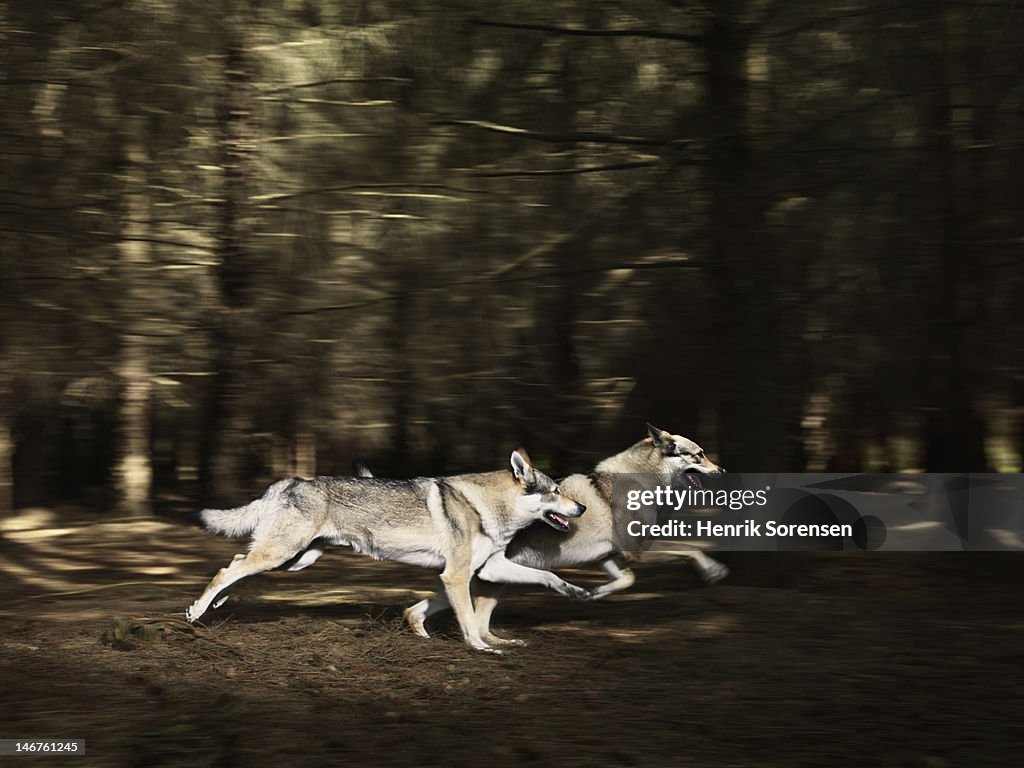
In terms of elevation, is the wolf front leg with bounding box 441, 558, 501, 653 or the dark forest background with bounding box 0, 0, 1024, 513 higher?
the dark forest background with bounding box 0, 0, 1024, 513

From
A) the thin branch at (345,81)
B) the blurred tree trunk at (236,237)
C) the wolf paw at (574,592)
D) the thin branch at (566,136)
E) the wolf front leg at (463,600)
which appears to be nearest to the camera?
the wolf front leg at (463,600)

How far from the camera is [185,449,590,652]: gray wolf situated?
8562mm

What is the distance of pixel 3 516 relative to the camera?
18453 millimetres

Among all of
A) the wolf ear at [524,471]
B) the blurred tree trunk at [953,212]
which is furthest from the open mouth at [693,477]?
the blurred tree trunk at [953,212]

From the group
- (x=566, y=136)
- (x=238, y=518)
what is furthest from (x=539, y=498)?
(x=566, y=136)

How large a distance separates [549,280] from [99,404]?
943cm

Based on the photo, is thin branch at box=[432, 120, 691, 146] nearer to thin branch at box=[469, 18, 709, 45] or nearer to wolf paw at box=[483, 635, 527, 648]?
thin branch at box=[469, 18, 709, 45]

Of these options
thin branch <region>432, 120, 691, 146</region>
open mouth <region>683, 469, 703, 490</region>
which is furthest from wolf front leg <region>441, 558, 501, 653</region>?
thin branch <region>432, 120, 691, 146</region>

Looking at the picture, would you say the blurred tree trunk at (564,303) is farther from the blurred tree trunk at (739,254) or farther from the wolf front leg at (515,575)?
the wolf front leg at (515,575)

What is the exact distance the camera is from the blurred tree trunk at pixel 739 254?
35.1ft

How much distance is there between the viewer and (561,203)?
1139 centimetres

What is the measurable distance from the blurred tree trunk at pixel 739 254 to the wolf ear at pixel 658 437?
141 centimetres

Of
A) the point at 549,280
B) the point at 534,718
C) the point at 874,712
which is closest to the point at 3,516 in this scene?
the point at 549,280

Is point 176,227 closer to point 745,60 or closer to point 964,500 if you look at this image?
point 745,60
